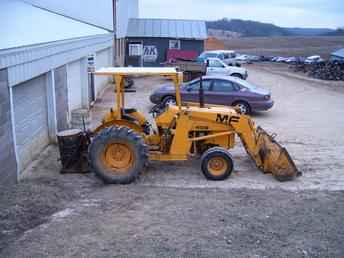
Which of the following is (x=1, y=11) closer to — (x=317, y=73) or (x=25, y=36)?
(x=25, y=36)

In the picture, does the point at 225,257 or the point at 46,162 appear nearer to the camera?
the point at 225,257

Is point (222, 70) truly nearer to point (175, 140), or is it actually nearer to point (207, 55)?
point (207, 55)

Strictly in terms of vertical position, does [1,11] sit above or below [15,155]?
above

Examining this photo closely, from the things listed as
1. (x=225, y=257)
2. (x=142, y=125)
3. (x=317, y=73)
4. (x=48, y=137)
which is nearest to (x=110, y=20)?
(x=317, y=73)

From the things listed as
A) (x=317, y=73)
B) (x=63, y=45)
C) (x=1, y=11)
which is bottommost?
(x=317, y=73)

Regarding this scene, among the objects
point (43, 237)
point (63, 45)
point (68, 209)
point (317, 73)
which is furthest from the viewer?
point (317, 73)

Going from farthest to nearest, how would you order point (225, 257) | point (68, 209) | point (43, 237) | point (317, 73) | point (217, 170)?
1. point (317, 73)
2. point (217, 170)
3. point (68, 209)
4. point (43, 237)
5. point (225, 257)

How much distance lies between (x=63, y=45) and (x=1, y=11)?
7.35 ft

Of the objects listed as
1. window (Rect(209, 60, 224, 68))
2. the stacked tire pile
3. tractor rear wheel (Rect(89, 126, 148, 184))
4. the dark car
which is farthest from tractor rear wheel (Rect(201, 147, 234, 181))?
the stacked tire pile

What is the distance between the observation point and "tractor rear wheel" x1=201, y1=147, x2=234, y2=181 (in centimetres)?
946

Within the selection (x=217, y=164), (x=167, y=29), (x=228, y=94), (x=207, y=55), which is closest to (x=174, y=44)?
(x=167, y=29)

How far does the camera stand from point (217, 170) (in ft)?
31.4

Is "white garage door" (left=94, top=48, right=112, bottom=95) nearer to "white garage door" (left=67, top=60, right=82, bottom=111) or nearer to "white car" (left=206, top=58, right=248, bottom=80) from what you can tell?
"white garage door" (left=67, top=60, right=82, bottom=111)

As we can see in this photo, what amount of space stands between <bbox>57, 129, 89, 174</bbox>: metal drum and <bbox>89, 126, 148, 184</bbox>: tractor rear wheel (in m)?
0.72
